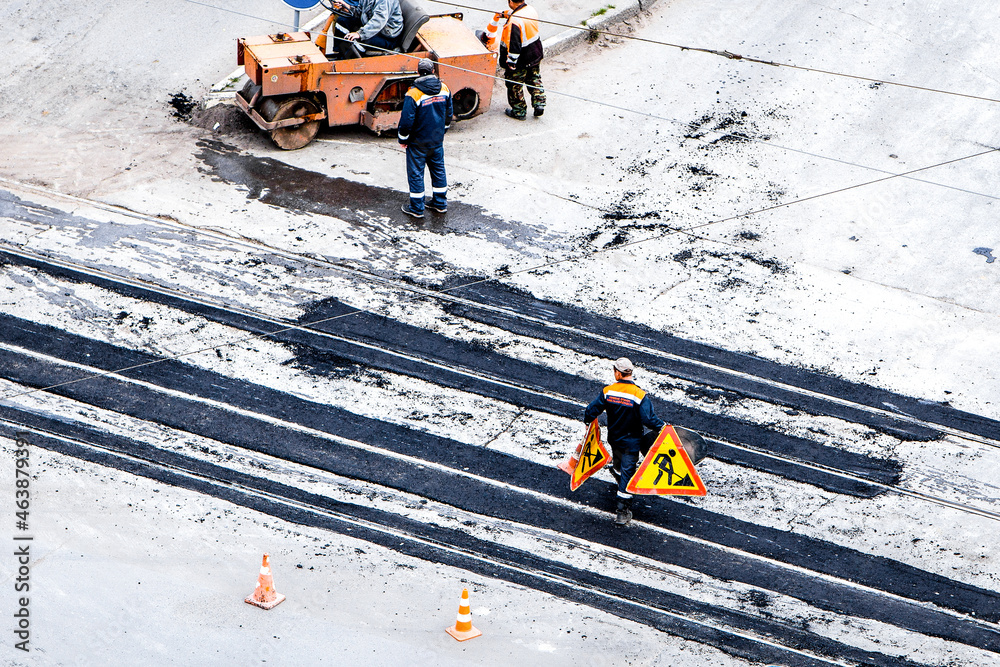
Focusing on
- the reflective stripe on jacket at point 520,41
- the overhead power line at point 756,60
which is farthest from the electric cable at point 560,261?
the reflective stripe on jacket at point 520,41

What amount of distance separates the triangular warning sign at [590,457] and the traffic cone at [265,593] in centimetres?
256

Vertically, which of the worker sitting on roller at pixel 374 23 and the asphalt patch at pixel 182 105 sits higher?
the worker sitting on roller at pixel 374 23

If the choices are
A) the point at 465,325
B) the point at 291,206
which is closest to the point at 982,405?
the point at 465,325

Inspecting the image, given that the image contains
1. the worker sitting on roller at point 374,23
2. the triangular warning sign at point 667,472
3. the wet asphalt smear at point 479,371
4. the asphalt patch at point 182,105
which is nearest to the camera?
the triangular warning sign at point 667,472

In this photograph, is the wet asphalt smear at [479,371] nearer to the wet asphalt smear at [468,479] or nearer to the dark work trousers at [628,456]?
the wet asphalt smear at [468,479]

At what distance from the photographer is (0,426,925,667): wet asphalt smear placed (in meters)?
7.95

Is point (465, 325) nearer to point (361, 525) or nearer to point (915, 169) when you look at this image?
point (361, 525)

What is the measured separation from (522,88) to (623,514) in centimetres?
721

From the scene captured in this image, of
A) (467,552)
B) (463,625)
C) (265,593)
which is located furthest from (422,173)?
(463,625)

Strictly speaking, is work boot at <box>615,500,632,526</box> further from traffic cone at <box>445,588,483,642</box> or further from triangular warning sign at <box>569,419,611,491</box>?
traffic cone at <box>445,588,483,642</box>

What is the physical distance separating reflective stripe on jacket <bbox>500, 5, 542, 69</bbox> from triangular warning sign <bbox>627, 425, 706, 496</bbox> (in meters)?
7.02

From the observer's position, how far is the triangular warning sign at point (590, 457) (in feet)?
29.0

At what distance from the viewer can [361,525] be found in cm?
858

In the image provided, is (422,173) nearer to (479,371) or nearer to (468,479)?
(479,371)
